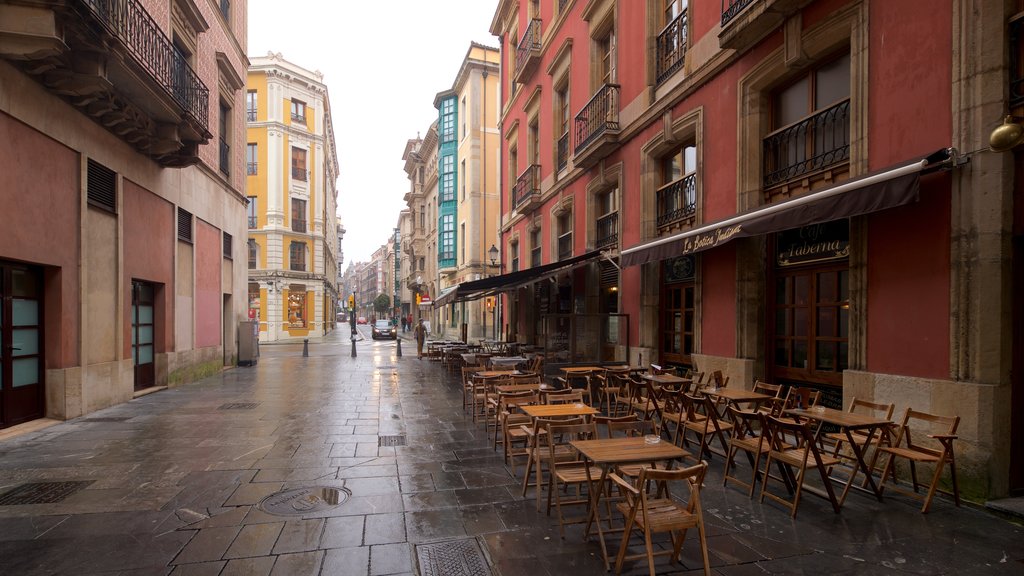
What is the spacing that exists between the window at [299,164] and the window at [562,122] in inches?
951

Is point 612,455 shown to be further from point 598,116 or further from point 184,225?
point 184,225

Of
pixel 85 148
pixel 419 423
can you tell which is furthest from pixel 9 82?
pixel 419 423

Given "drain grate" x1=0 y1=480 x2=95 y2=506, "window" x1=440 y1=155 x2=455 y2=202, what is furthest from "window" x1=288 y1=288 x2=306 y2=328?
"drain grate" x1=0 y1=480 x2=95 y2=506

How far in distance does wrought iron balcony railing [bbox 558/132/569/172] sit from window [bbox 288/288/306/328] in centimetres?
2475

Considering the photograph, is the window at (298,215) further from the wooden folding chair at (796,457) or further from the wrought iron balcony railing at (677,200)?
the wooden folding chair at (796,457)

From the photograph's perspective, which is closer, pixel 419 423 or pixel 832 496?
pixel 832 496

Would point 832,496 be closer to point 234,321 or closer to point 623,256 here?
point 623,256

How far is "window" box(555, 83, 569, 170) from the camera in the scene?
52.0 ft

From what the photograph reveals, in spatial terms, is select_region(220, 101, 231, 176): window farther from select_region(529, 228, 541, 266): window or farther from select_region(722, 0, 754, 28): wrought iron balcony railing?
select_region(722, 0, 754, 28): wrought iron balcony railing

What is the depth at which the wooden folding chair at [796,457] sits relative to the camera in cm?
423

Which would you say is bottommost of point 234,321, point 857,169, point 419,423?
point 419,423

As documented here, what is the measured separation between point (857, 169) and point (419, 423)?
6.82 metres

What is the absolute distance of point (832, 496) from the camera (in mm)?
4270

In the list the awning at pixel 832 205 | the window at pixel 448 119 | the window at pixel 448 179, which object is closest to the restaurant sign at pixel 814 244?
the awning at pixel 832 205
